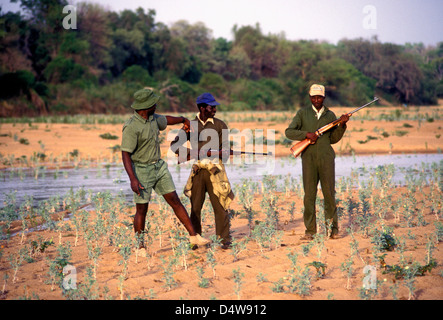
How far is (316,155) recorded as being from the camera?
7.04 metres

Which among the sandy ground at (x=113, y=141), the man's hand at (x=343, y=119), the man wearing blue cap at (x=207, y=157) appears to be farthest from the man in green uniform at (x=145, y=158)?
the sandy ground at (x=113, y=141)

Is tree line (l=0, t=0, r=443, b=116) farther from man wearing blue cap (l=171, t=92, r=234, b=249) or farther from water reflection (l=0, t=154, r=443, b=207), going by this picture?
man wearing blue cap (l=171, t=92, r=234, b=249)

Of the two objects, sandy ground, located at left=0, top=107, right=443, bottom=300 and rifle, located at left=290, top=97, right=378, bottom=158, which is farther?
rifle, located at left=290, top=97, right=378, bottom=158

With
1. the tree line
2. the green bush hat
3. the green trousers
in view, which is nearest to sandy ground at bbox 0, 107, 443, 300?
the green trousers

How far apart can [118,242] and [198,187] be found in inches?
42.8

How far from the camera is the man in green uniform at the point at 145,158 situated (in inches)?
242

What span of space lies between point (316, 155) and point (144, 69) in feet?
135

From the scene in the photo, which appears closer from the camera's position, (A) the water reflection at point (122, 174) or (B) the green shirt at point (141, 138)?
(B) the green shirt at point (141, 138)

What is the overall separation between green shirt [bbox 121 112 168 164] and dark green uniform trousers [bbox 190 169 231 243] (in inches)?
22.0

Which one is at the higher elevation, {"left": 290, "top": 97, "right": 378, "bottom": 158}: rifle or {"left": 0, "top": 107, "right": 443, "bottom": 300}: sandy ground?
{"left": 290, "top": 97, "right": 378, "bottom": 158}: rifle

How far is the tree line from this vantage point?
36438 mm
